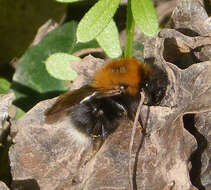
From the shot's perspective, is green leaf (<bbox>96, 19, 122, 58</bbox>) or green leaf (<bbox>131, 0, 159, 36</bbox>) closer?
green leaf (<bbox>131, 0, 159, 36</bbox>)

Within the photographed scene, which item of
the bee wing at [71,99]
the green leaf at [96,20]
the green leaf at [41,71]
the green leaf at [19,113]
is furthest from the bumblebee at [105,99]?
the green leaf at [41,71]

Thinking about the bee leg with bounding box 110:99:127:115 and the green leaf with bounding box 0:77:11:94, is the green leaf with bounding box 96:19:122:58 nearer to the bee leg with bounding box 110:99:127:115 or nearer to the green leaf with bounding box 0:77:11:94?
the bee leg with bounding box 110:99:127:115

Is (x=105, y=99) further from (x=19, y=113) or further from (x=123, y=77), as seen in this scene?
(x=19, y=113)

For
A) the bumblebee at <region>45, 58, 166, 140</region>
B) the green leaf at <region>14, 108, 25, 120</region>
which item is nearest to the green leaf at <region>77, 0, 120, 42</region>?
the bumblebee at <region>45, 58, 166, 140</region>

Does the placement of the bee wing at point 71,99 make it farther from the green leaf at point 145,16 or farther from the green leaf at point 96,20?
the green leaf at point 145,16

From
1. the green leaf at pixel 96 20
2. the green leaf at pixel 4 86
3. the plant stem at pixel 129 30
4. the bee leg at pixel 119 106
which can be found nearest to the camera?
the bee leg at pixel 119 106

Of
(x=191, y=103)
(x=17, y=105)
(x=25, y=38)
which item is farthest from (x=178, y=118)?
(x=25, y=38)
